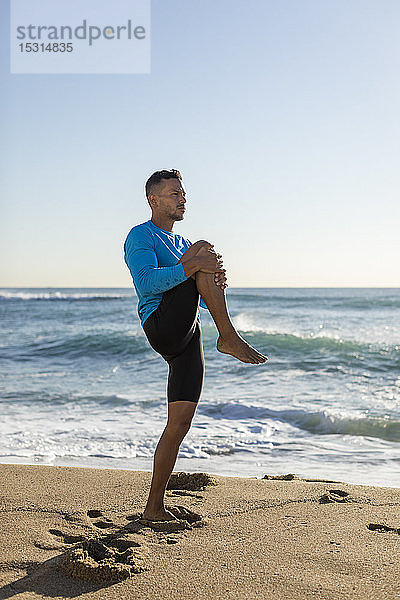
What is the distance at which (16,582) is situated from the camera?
7.88ft

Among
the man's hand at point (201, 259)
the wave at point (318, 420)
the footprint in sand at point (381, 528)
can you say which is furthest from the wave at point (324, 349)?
the man's hand at point (201, 259)

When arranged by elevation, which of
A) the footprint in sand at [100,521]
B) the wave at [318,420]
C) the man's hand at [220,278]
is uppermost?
the man's hand at [220,278]

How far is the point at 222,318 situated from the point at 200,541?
104 centimetres

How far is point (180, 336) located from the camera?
305cm

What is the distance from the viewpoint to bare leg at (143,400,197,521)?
310 centimetres

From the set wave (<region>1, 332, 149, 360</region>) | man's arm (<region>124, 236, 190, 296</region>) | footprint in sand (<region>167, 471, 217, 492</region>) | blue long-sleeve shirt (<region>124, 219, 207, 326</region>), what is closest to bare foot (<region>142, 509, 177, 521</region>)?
footprint in sand (<region>167, 471, 217, 492</region>)

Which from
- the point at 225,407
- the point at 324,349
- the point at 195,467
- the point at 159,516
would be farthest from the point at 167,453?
the point at 324,349

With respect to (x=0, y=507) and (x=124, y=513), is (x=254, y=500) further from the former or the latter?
(x=0, y=507)

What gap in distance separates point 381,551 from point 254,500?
0.97 meters

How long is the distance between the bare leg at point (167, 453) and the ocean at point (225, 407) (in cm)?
186

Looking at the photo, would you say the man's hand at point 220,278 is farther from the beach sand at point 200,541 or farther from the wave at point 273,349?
the wave at point 273,349

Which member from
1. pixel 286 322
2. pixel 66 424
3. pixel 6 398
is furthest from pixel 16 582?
pixel 286 322

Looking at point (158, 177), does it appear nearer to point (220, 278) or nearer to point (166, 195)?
point (166, 195)

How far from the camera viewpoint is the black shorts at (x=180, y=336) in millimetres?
3018
